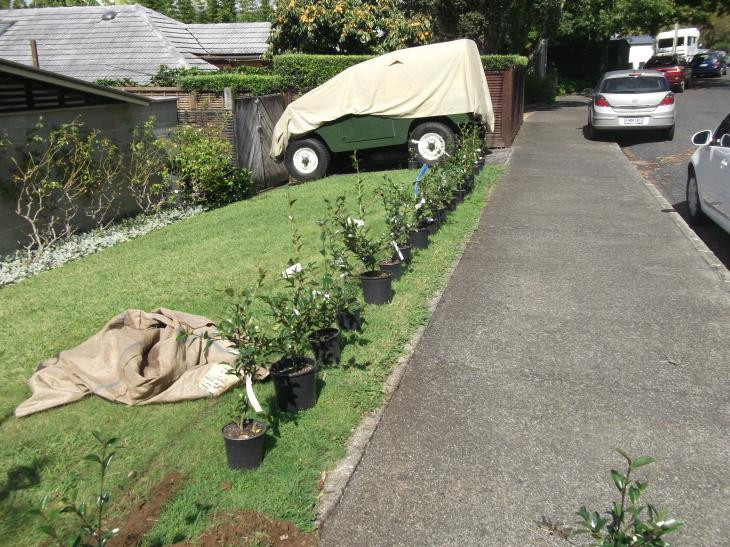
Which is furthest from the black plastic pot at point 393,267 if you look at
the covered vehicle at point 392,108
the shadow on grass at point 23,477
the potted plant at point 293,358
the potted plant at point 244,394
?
the covered vehicle at point 392,108

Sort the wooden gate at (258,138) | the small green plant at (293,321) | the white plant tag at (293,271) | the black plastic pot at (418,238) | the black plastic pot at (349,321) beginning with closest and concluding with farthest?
the small green plant at (293,321) < the white plant tag at (293,271) < the black plastic pot at (349,321) < the black plastic pot at (418,238) < the wooden gate at (258,138)

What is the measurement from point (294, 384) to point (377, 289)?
2.08 metres

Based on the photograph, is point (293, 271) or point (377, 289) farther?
point (377, 289)

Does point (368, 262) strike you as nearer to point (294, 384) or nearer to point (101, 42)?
point (294, 384)

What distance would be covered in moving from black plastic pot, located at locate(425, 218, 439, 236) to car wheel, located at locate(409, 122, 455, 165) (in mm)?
5339

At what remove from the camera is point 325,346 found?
5.16 m

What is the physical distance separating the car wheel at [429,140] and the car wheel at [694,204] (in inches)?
207

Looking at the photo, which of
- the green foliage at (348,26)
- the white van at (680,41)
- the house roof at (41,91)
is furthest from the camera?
the white van at (680,41)

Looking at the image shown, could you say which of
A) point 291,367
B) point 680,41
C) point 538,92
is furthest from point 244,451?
point 680,41

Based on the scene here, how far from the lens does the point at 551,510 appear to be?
11.7 ft

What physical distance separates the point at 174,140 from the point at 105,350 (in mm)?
8452

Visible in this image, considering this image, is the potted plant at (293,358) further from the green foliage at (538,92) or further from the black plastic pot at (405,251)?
the green foliage at (538,92)

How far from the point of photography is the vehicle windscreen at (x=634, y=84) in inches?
704

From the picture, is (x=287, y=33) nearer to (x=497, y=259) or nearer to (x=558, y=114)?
(x=558, y=114)
